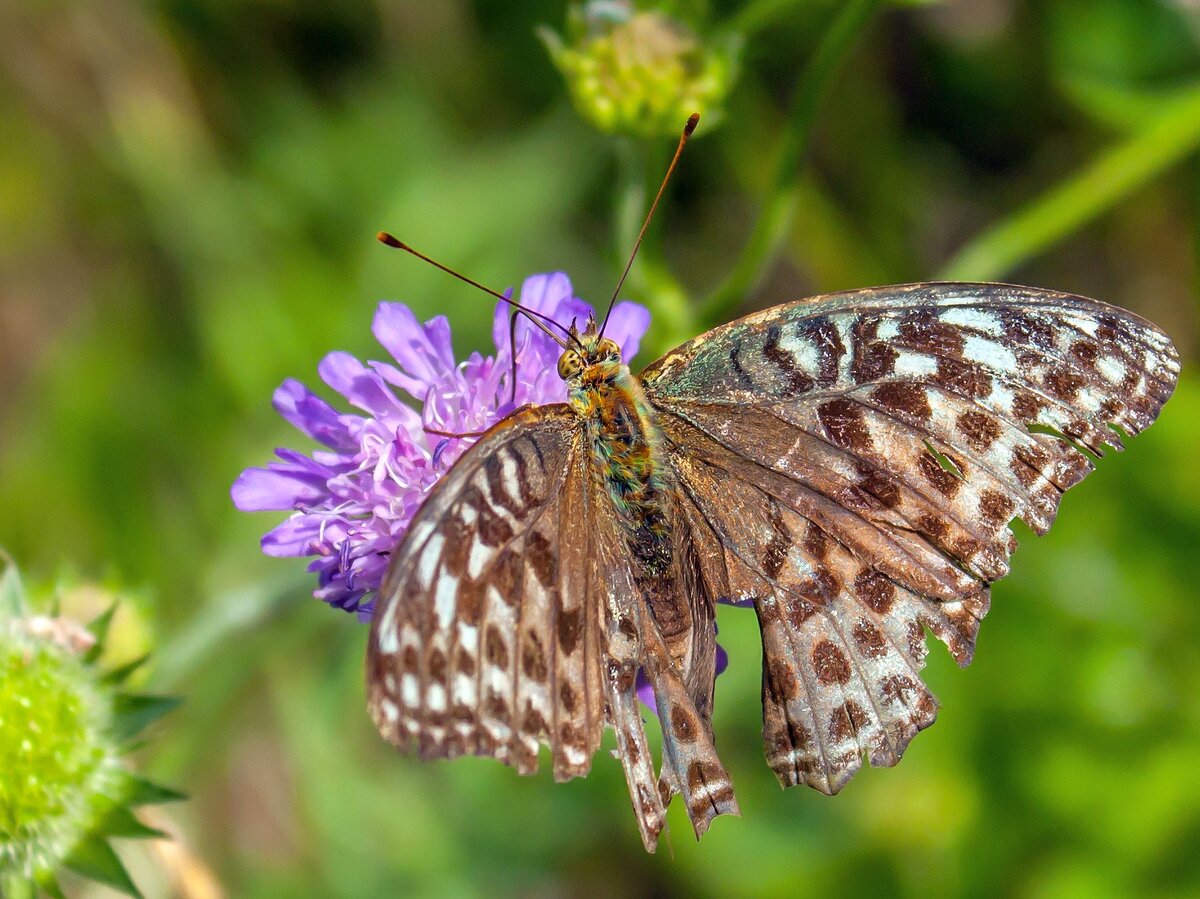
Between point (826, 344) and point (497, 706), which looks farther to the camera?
point (826, 344)

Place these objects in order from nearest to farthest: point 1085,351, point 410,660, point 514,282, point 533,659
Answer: point 410,660, point 533,659, point 1085,351, point 514,282

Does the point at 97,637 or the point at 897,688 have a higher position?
the point at 97,637

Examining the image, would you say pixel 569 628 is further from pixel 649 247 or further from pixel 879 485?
pixel 649 247

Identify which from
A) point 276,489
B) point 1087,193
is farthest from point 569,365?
point 1087,193

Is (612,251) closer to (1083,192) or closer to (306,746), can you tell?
(1083,192)

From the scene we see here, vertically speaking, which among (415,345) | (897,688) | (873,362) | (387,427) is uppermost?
(415,345)

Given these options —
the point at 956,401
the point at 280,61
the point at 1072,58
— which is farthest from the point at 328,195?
the point at 956,401

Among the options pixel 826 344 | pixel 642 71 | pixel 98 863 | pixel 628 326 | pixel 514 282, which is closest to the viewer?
pixel 826 344
